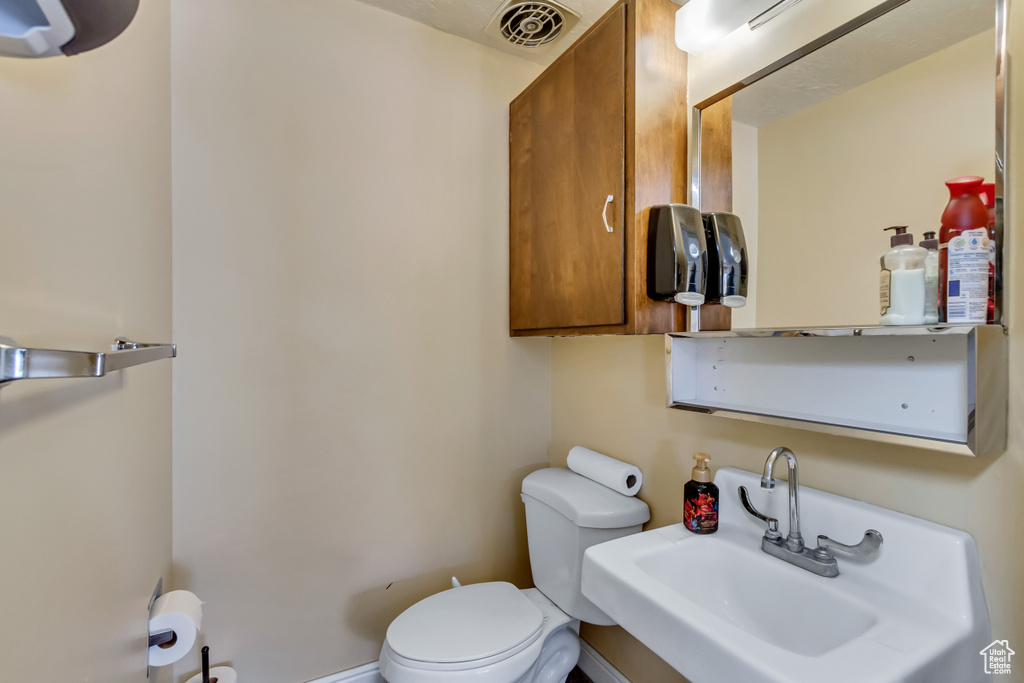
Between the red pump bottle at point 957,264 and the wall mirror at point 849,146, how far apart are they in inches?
0.8

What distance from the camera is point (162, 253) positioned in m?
1.19

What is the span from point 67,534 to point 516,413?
A: 4.55 ft

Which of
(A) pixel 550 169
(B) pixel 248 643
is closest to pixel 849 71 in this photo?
(A) pixel 550 169

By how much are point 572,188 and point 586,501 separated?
949mm

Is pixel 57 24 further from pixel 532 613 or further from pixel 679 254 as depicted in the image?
pixel 532 613

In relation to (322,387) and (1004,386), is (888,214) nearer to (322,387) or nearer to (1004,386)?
(1004,386)

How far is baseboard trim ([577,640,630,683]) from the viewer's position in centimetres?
158

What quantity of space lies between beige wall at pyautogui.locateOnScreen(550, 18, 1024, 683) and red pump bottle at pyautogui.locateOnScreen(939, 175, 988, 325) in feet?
0.17

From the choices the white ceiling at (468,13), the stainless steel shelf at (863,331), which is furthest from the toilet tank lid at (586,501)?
the white ceiling at (468,13)

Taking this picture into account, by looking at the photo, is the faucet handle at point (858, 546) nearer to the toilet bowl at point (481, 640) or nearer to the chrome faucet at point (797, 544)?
the chrome faucet at point (797, 544)

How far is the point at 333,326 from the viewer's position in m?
1.53

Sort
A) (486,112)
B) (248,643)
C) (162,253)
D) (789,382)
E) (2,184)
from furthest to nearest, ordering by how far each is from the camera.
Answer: (486,112) → (248,643) → (162,253) → (789,382) → (2,184)

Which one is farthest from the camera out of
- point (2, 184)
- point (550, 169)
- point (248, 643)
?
point (550, 169)

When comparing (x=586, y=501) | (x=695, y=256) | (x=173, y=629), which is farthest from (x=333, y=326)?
(x=695, y=256)
